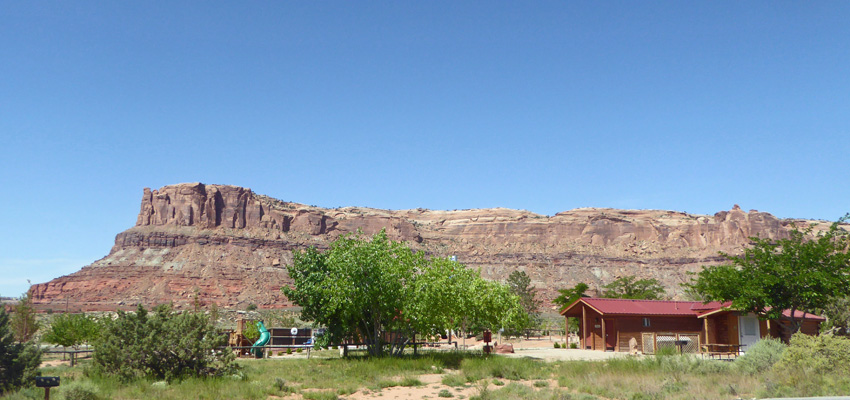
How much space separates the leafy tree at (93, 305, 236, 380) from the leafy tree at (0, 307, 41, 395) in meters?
2.95

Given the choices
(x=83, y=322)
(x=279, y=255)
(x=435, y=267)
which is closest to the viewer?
(x=435, y=267)

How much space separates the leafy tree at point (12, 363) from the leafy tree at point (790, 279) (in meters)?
26.9

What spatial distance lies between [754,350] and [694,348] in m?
18.2

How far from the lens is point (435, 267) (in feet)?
87.1

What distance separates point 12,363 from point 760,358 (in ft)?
69.3

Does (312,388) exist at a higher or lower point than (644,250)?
lower

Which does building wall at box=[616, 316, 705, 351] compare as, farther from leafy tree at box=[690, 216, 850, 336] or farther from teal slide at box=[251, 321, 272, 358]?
teal slide at box=[251, 321, 272, 358]

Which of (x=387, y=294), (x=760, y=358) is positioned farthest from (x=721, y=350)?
(x=387, y=294)

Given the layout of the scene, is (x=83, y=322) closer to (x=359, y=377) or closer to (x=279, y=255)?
(x=359, y=377)

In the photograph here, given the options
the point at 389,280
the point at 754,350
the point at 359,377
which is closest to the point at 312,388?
the point at 359,377

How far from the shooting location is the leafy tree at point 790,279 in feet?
84.9

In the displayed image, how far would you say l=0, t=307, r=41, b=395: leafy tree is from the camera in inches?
587

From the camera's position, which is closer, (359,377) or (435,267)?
(359,377)

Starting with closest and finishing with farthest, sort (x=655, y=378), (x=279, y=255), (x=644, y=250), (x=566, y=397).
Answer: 1. (x=566, y=397)
2. (x=655, y=378)
3. (x=279, y=255)
4. (x=644, y=250)
